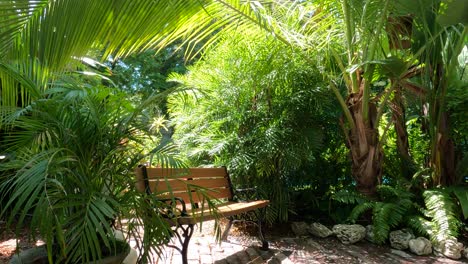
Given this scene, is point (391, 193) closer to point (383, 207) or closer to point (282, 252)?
point (383, 207)

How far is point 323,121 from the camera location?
4707 millimetres

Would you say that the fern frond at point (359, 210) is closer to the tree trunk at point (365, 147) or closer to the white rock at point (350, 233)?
the white rock at point (350, 233)

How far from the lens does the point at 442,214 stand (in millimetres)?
3691

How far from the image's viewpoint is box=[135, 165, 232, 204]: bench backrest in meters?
2.76

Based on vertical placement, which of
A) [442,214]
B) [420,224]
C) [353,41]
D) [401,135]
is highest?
[353,41]

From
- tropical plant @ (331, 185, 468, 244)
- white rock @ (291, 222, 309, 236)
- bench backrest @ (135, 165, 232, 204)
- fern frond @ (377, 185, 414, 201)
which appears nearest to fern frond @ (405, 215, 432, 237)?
tropical plant @ (331, 185, 468, 244)

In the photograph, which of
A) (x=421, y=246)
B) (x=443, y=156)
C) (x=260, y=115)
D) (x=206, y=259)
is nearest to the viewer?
(x=206, y=259)

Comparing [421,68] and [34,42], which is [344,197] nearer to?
[421,68]

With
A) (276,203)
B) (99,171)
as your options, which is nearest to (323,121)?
(276,203)

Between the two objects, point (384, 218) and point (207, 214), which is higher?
point (207, 214)

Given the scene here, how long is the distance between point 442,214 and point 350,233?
928 millimetres

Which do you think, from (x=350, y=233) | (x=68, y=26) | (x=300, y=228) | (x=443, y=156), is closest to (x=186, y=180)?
(x=300, y=228)

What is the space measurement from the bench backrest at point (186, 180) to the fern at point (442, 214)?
211 centimetres

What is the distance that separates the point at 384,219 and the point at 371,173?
66 cm
